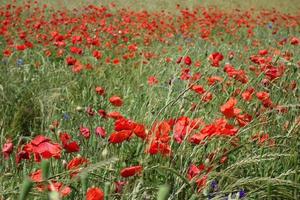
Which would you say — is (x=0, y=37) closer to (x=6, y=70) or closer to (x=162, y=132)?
(x=6, y=70)

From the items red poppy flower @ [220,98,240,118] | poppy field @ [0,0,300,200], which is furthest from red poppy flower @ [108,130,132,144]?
red poppy flower @ [220,98,240,118]

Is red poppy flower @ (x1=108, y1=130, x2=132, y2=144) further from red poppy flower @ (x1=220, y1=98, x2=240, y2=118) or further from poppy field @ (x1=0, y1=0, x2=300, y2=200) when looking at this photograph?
red poppy flower @ (x1=220, y1=98, x2=240, y2=118)

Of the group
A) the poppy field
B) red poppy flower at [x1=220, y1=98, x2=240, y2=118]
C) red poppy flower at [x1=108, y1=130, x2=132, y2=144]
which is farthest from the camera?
red poppy flower at [x1=220, y1=98, x2=240, y2=118]

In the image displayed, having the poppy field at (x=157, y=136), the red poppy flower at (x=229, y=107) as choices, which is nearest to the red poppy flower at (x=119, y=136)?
the poppy field at (x=157, y=136)

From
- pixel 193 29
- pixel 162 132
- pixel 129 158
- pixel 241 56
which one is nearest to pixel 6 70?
pixel 129 158

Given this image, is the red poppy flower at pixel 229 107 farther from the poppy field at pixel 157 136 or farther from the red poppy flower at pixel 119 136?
the red poppy flower at pixel 119 136

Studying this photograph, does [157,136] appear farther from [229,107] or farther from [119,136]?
[229,107]

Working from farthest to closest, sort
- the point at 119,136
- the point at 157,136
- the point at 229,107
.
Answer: the point at 229,107 < the point at 157,136 < the point at 119,136

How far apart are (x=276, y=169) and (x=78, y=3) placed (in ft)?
38.4

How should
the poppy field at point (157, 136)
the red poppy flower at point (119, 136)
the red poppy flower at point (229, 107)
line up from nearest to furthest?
the poppy field at point (157, 136) < the red poppy flower at point (119, 136) < the red poppy flower at point (229, 107)

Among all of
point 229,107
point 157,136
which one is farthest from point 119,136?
point 229,107

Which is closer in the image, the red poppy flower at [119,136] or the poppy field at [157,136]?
the poppy field at [157,136]

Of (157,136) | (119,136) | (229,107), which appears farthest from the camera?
(229,107)

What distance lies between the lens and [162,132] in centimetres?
152
